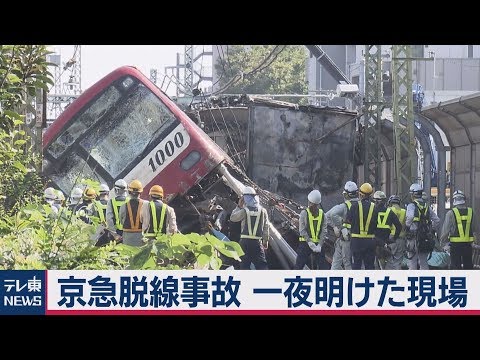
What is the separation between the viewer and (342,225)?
10.1 metres

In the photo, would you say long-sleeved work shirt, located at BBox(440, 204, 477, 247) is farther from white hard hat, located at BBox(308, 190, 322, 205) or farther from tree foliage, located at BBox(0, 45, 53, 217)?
tree foliage, located at BBox(0, 45, 53, 217)

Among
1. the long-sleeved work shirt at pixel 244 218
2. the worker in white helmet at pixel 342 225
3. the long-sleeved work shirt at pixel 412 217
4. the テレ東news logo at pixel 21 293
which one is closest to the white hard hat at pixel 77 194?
the テレ東news logo at pixel 21 293

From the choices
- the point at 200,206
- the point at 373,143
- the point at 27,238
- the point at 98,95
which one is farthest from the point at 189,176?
the point at 27,238

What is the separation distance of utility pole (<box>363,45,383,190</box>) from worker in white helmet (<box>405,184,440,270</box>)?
51 cm

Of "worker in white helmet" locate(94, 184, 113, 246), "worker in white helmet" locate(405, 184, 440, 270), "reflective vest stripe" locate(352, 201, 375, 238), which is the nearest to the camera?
"worker in white helmet" locate(94, 184, 113, 246)

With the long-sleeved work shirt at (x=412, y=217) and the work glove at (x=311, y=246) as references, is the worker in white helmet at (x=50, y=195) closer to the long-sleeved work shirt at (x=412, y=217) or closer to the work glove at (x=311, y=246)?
the work glove at (x=311, y=246)

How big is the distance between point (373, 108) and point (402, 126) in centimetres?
40

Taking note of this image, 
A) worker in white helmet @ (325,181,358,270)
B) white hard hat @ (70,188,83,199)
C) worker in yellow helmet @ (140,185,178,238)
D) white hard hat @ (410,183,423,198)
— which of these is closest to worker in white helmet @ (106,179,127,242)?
worker in yellow helmet @ (140,185,178,238)

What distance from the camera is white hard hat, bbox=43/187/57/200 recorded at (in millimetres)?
9275

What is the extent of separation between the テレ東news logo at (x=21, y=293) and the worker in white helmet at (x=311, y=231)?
2.93m

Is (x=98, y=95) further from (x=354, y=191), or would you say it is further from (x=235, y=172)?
(x=354, y=191)

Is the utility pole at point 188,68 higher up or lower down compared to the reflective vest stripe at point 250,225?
higher up

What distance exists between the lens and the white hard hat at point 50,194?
9.27 metres

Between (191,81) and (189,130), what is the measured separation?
4081mm
